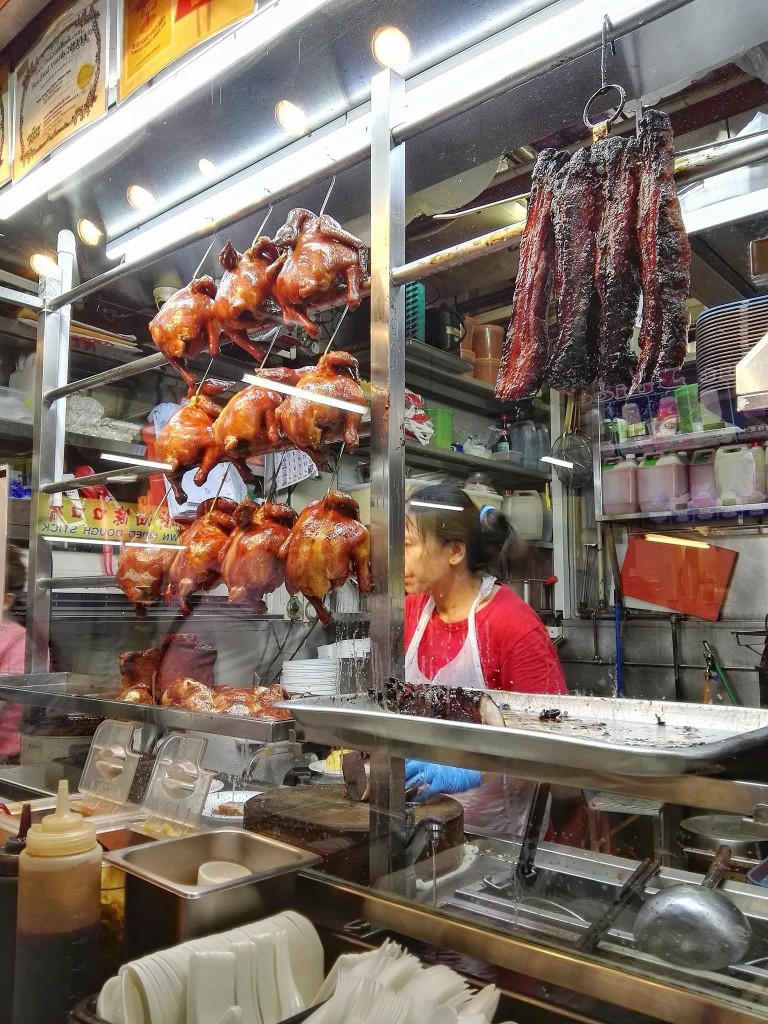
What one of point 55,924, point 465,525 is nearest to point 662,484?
point 465,525

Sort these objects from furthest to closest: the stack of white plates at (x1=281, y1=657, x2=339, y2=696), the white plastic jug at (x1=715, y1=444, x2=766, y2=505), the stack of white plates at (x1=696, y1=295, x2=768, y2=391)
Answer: the white plastic jug at (x1=715, y1=444, x2=766, y2=505), the stack of white plates at (x1=281, y1=657, x2=339, y2=696), the stack of white plates at (x1=696, y1=295, x2=768, y2=391)

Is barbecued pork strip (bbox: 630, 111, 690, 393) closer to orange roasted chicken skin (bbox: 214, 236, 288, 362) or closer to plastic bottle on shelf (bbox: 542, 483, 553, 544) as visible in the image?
orange roasted chicken skin (bbox: 214, 236, 288, 362)

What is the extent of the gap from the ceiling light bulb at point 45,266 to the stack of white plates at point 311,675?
184 centimetres

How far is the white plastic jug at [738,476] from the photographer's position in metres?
3.12

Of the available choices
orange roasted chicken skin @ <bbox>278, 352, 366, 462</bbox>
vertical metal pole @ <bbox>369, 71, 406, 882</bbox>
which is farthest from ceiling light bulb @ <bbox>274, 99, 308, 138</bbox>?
orange roasted chicken skin @ <bbox>278, 352, 366, 462</bbox>

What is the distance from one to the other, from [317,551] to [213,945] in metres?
1.03

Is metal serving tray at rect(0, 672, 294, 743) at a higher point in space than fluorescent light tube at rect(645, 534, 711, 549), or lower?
lower

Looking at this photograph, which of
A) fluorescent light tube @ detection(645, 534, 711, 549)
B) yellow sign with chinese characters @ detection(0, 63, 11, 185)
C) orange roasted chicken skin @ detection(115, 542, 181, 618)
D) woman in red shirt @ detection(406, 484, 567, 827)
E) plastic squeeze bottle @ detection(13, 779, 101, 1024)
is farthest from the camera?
fluorescent light tube @ detection(645, 534, 711, 549)

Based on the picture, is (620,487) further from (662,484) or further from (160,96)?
(160,96)

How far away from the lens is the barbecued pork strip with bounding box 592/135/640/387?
4.54 ft

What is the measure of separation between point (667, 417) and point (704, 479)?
0.32 metres

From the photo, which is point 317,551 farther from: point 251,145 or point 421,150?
point 251,145

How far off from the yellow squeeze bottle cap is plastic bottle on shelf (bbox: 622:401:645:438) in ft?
9.39

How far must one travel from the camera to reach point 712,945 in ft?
3.41
